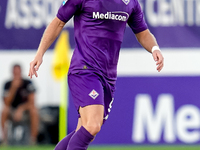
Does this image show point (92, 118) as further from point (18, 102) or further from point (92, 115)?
point (18, 102)

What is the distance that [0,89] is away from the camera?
921 centimetres

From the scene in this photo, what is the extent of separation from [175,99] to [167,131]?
0.59m

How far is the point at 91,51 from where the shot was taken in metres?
4.85

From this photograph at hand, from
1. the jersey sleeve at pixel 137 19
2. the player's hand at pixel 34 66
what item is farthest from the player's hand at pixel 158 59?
the player's hand at pixel 34 66

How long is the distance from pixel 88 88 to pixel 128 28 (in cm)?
477

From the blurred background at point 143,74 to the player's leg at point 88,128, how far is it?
4.59m

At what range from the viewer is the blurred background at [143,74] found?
365 inches

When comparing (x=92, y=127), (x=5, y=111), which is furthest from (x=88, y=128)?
(x=5, y=111)

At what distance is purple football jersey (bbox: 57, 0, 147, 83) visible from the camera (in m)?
4.83

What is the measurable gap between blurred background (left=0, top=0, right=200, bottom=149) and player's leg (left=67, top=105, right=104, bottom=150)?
4.59 metres

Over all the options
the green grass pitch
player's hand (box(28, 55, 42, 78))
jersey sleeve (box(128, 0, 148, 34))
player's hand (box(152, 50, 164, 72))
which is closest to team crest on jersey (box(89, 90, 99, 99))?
player's hand (box(28, 55, 42, 78))

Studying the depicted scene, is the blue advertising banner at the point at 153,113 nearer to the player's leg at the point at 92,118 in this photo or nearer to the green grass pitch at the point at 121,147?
the green grass pitch at the point at 121,147

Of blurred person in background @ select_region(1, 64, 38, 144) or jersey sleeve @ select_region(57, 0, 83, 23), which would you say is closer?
jersey sleeve @ select_region(57, 0, 83, 23)

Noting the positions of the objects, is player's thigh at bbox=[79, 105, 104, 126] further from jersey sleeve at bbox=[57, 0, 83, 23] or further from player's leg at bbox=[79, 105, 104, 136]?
jersey sleeve at bbox=[57, 0, 83, 23]
